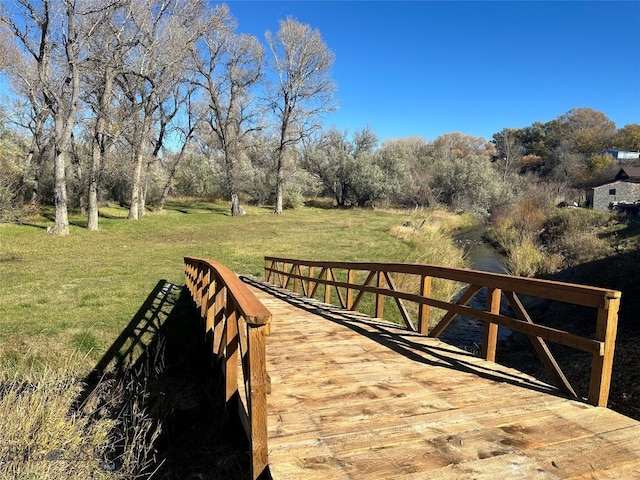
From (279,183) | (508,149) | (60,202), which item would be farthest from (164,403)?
(508,149)

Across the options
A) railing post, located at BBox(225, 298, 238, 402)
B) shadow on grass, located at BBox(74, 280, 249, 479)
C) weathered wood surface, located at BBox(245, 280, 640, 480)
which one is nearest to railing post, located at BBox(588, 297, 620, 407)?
weathered wood surface, located at BBox(245, 280, 640, 480)

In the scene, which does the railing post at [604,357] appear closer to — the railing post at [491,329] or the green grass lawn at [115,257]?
the railing post at [491,329]

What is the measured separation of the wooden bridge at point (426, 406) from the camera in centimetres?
218

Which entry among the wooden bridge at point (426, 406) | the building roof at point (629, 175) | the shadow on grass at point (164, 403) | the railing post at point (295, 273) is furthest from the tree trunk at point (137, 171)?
the building roof at point (629, 175)

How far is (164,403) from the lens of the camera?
5914mm

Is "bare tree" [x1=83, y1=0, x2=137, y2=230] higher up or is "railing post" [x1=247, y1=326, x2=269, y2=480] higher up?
"bare tree" [x1=83, y1=0, x2=137, y2=230]

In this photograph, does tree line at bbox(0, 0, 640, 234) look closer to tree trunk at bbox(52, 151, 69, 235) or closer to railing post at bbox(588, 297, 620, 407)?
tree trunk at bbox(52, 151, 69, 235)

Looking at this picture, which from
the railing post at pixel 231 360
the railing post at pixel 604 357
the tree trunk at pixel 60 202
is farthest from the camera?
the tree trunk at pixel 60 202

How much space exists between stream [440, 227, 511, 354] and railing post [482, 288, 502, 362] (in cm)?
468

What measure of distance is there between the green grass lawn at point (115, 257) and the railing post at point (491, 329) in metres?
6.24

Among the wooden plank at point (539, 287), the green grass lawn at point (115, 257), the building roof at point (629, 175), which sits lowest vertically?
the green grass lawn at point (115, 257)

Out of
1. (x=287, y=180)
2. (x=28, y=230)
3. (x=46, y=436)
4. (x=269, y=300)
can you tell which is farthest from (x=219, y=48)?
(x=46, y=436)

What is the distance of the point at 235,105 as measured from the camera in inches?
1337

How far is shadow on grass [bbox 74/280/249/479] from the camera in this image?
4.33 m
